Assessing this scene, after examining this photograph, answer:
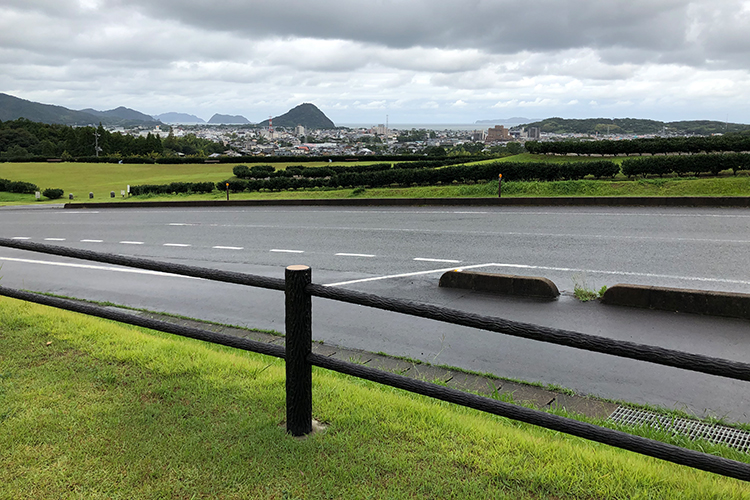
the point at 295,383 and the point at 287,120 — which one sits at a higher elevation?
the point at 287,120

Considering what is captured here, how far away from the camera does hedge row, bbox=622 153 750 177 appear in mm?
18875

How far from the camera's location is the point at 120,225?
60.3ft

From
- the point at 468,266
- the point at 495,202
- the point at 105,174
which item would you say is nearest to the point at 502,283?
the point at 468,266

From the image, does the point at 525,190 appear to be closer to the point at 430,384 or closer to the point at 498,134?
the point at 430,384

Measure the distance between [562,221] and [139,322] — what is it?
1245cm

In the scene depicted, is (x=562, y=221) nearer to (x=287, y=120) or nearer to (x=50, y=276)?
(x=50, y=276)

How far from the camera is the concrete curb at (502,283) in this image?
7.57m

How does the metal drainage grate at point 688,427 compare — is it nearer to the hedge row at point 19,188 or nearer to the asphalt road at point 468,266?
the asphalt road at point 468,266

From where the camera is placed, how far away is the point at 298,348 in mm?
3146

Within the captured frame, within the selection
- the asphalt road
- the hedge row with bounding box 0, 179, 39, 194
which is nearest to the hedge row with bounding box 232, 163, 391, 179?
the asphalt road

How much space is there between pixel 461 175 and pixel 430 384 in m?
20.7

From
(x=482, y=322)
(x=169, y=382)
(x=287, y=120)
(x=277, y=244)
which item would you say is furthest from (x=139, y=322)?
(x=287, y=120)

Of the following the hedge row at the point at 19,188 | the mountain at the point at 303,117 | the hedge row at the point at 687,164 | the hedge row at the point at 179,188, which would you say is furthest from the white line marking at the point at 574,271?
the mountain at the point at 303,117

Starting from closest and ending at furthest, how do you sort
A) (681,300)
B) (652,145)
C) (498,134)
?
1. (681,300)
2. (652,145)
3. (498,134)
